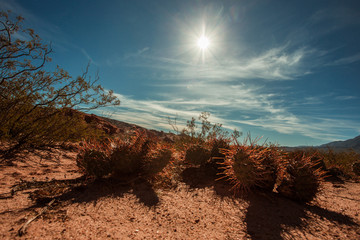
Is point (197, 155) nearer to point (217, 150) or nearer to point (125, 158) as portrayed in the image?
point (217, 150)

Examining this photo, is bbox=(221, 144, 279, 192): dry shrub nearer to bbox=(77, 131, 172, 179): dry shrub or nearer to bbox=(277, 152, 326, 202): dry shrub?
bbox=(277, 152, 326, 202): dry shrub

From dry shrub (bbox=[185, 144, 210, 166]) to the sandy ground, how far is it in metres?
0.84

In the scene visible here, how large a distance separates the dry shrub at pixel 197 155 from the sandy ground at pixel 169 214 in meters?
0.84

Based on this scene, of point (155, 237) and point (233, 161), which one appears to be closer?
point (155, 237)

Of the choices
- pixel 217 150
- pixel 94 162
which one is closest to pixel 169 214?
pixel 94 162

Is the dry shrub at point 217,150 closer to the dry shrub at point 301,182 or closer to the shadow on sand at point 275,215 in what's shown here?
the shadow on sand at point 275,215

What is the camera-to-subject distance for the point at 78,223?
2012mm

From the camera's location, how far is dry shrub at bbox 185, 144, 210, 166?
4.35 metres

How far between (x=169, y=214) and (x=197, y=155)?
204 cm

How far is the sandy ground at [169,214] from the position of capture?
1.94m

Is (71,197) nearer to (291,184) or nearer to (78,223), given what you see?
(78,223)

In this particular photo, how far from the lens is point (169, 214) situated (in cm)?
245

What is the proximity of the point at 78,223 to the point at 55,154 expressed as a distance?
428 cm

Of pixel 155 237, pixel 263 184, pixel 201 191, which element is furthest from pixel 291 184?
pixel 155 237
